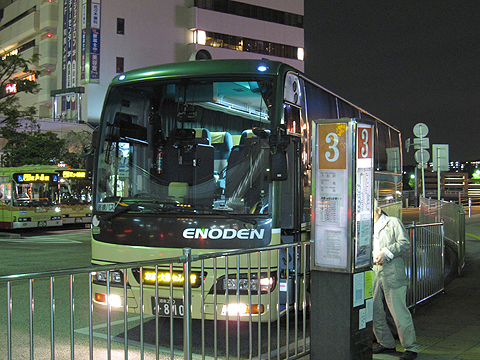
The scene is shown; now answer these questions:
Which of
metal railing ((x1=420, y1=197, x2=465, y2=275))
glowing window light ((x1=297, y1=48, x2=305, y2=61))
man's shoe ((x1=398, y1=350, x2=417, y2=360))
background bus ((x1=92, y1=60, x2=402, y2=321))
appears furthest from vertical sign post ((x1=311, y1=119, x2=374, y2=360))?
glowing window light ((x1=297, y1=48, x2=305, y2=61))

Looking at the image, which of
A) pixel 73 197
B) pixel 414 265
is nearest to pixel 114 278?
pixel 414 265

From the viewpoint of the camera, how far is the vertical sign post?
17.0 feet

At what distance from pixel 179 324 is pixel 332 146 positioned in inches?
150

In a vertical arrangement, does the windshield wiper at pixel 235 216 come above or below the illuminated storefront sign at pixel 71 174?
below

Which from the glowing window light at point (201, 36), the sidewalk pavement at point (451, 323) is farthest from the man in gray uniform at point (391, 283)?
the glowing window light at point (201, 36)

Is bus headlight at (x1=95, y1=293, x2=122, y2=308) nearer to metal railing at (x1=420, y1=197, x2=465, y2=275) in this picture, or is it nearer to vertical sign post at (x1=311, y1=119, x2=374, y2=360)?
vertical sign post at (x1=311, y1=119, x2=374, y2=360)

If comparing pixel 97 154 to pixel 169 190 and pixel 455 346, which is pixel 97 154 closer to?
pixel 169 190

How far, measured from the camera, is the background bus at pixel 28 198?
2623 centimetres

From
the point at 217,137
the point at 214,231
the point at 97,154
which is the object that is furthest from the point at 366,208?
the point at 97,154

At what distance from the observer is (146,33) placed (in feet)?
194

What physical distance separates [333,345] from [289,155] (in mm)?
2736

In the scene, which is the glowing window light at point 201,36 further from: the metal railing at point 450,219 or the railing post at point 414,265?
the railing post at point 414,265

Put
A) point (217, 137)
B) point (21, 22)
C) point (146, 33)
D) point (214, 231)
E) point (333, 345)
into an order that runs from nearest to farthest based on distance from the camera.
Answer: point (333, 345), point (214, 231), point (217, 137), point (146, 33), point (21, 22)

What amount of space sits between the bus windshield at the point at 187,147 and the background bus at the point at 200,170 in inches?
0.5
